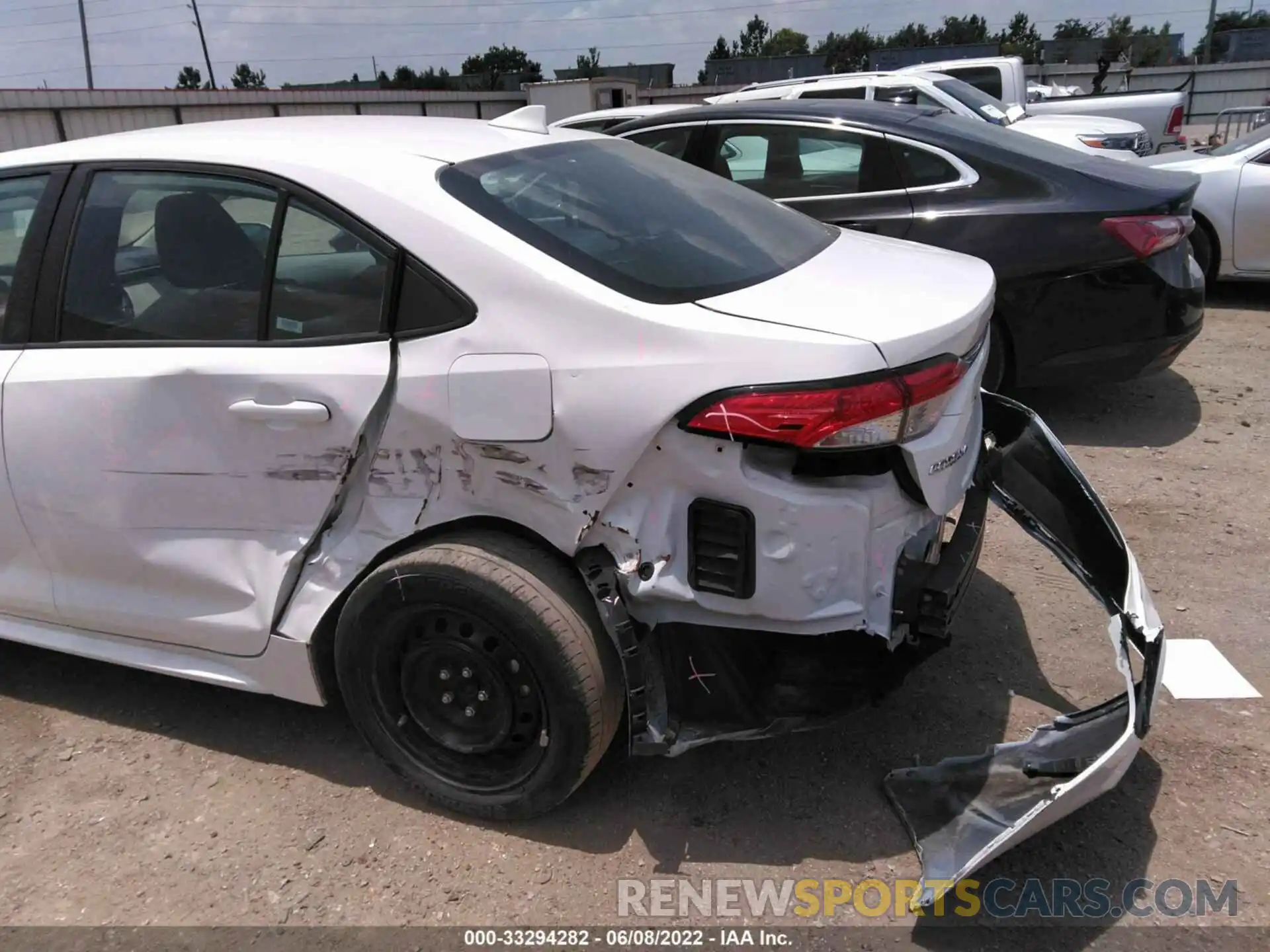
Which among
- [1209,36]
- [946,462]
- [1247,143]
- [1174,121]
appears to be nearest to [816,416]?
[946,462]

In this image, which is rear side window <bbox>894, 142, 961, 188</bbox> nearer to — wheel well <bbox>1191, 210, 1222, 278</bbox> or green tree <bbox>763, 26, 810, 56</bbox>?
wheel well <bbox>1191, 210, 1222, 278</bbox>

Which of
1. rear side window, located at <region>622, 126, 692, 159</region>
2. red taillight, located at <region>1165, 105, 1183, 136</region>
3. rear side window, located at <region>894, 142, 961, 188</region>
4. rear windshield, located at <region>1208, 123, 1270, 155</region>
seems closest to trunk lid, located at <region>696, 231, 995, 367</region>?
rear side window, located at <region>894, 142, 961, 188</region>

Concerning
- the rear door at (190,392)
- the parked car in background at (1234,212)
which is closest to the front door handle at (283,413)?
the rear door at (190,392)

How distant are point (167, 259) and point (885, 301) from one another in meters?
1.98

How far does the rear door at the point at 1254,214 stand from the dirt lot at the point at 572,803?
4297mm

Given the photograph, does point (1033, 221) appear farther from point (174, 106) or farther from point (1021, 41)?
point (1021, 41)

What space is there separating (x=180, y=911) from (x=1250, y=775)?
9.25 feet

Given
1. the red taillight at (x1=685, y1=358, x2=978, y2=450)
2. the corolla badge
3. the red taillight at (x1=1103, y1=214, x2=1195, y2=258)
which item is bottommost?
the corolla badge

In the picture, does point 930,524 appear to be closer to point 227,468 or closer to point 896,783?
point 896,783

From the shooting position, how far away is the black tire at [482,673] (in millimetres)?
2330

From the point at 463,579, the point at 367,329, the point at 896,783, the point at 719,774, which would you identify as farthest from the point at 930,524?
the point at 367,329

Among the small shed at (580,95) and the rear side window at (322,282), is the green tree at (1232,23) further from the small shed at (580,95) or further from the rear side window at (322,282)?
the rear side window at (322,282)

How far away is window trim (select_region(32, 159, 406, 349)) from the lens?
7.88 feet

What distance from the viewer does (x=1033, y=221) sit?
466 cm
